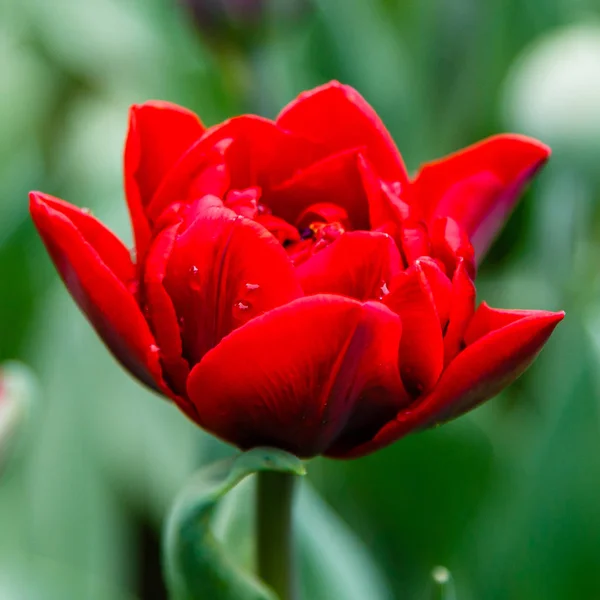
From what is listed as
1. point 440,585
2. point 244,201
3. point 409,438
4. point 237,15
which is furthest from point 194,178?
point 237,15

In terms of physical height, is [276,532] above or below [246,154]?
below

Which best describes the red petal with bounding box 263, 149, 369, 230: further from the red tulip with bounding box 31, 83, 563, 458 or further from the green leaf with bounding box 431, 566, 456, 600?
the green leaf with bounding box 431, 566, 456, 600

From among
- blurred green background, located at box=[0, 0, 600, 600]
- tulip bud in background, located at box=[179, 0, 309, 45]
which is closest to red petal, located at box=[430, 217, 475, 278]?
blurred green background, located at box=[0, 0, 600, 600]

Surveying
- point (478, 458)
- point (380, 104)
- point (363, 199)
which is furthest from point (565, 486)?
point (380, 104)

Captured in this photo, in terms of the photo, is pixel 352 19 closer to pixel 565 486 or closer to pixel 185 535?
pixel 565 486

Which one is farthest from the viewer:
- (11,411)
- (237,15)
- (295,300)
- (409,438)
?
(237,15)

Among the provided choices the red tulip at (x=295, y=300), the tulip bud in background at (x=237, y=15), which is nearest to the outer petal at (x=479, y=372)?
the red tulip at (x=295, y=300)

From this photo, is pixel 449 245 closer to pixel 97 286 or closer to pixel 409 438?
pixel 97 286
